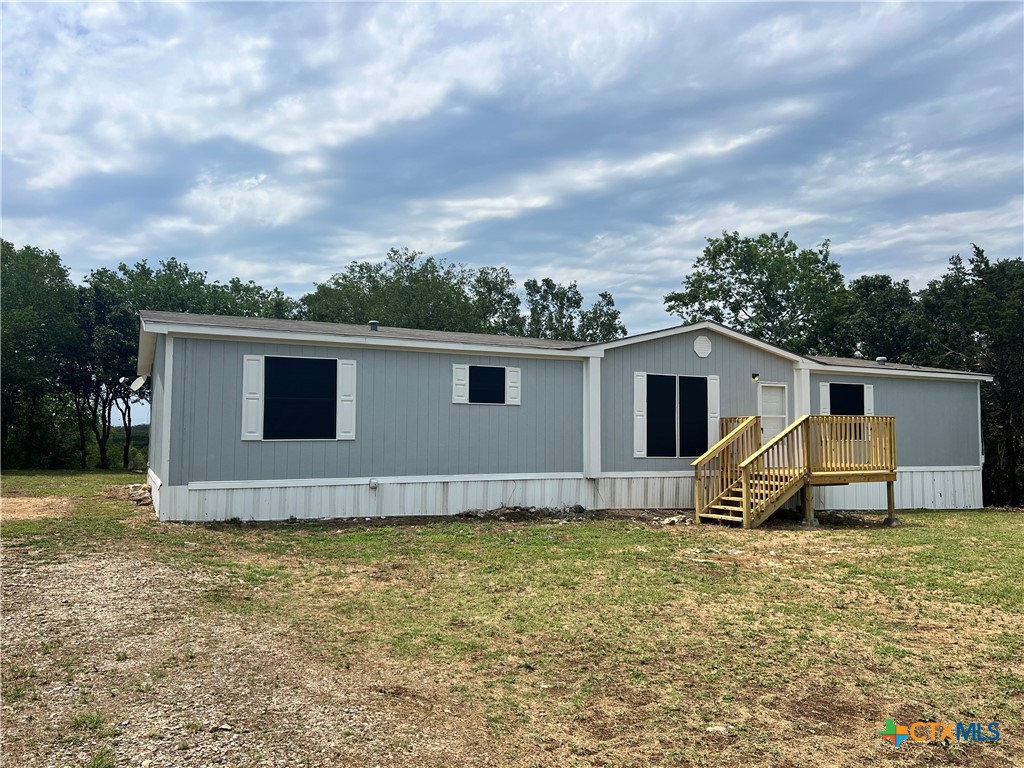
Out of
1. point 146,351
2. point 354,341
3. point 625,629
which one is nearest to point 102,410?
point 146,351

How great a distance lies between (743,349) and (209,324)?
9217mm

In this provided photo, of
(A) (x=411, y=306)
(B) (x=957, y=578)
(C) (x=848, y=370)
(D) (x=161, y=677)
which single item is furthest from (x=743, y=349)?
(A) (x=411, y=306)

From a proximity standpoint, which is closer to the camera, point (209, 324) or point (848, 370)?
point (209, 324)

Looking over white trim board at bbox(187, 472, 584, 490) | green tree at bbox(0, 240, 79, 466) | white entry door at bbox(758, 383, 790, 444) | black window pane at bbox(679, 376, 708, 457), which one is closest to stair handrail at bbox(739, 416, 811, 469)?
black window pane at bbox(679, 376, 708, 457)

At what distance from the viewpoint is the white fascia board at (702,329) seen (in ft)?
39.0

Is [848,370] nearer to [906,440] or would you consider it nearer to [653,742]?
[906,440]

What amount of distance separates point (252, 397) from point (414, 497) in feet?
9.31

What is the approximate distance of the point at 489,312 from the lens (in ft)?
133

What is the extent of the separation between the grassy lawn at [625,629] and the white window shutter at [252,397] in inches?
53.0

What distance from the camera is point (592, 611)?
5.29 m

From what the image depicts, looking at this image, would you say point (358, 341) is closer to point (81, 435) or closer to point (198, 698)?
point (198, 698)

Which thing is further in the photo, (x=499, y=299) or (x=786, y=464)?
(x=499, y=299)

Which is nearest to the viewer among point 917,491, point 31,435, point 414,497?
point 414,497

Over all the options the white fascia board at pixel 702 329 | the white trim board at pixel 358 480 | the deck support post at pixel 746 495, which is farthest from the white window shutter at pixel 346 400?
the deck support post at pixel 746 495
